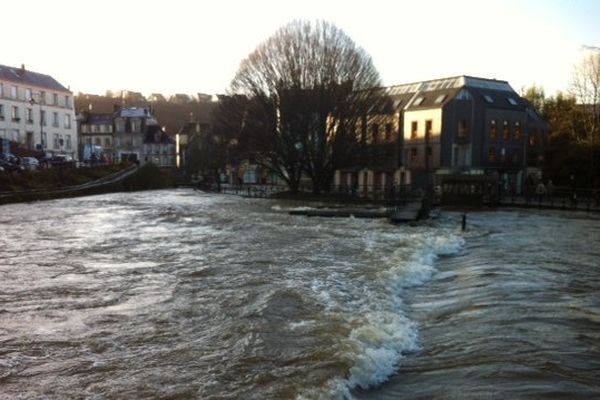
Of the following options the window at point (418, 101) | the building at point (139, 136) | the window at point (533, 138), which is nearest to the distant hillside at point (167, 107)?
the building at point (139, 136)

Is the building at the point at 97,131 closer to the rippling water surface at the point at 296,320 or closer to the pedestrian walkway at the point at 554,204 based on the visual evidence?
the pedestrian walkway at the point at 554,204

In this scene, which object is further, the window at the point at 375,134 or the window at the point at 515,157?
the window at the point at 515,157

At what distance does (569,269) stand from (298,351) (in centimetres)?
943

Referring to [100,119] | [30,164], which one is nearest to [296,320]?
[30,164]

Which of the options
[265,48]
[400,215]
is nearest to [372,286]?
[400,215]

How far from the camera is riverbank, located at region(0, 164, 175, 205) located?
3884 cm

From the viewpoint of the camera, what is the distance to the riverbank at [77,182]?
38.8 m

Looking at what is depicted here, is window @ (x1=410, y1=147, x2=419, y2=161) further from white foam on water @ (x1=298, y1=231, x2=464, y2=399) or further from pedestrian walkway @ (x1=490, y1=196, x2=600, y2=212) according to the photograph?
white foam on water @ (x1=298, y1=231, x2=464, y2=399)

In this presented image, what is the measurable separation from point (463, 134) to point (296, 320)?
5093 centimetres

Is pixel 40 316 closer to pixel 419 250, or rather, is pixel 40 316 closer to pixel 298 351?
pixel 298 351

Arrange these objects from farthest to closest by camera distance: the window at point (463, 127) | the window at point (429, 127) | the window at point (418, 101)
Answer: the window at point (418, 101)
the window at point (429, 127)
the window at point (463, 127)

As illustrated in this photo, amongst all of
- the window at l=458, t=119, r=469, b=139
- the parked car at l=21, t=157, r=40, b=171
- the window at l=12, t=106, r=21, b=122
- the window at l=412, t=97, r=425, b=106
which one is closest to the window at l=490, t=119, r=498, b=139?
the window at l=458, t=119, r=469, b=139

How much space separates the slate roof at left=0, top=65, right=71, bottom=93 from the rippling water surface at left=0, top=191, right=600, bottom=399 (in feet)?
176

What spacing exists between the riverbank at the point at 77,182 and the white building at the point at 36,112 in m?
9.48
